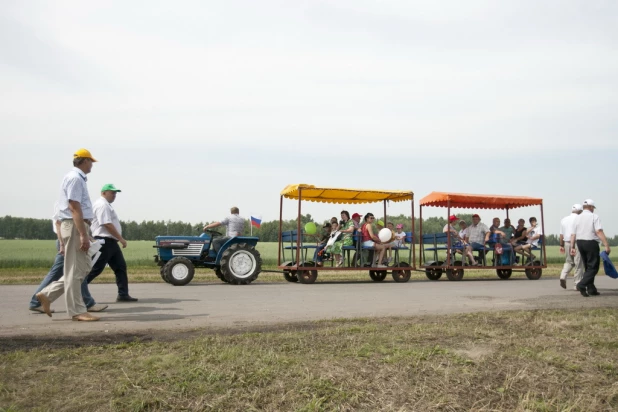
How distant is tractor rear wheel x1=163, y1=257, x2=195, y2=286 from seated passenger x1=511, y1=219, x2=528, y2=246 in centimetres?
943

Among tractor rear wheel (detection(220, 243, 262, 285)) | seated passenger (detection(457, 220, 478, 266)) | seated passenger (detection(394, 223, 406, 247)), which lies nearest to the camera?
tractor rear wheel (detection(220, 243, 262, 285))

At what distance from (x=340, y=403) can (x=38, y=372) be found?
2194 mm

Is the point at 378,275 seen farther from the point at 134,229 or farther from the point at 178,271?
the point at 134,229

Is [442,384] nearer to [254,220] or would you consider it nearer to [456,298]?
[456,298]

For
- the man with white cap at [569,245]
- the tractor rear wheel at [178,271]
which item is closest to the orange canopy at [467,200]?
the man with white cap at [569,245]

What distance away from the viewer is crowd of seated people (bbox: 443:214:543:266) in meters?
17.5

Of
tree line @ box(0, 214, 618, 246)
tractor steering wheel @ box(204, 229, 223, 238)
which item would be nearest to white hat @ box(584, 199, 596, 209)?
tractor steering wheel @ box(204, 229, 223, 238)

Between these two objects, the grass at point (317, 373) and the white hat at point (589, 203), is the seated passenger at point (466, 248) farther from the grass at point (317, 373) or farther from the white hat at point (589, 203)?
the grass at point (317, 373)

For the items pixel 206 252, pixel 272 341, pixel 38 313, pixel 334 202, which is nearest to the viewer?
pixel 272 341

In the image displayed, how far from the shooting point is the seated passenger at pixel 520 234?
1827 centimetres

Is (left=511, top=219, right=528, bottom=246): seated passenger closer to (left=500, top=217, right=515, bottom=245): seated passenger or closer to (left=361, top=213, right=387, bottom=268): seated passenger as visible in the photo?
(left=500, top=217, right=515, bottom=245): seated passenger

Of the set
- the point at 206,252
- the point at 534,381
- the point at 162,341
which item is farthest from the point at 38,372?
the point at 206,252

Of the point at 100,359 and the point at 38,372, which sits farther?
the point at 100,359

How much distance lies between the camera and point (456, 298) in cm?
1084
